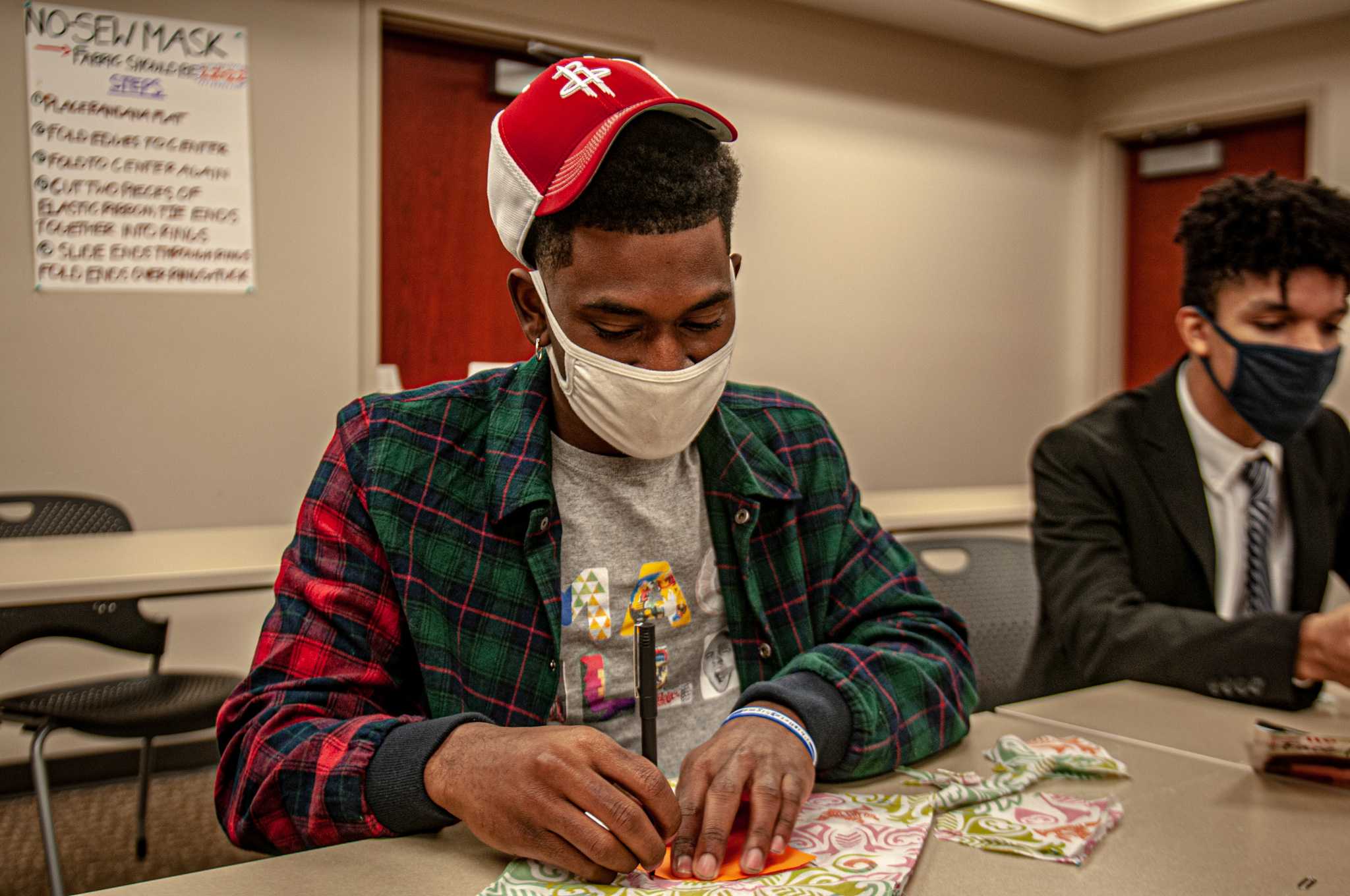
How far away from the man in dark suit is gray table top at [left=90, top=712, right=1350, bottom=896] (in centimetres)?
50

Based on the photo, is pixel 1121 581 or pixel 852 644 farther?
pixel 1121 581

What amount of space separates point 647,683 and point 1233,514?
1.27 m

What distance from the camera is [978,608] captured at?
1841mm

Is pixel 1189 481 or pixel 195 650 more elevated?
pixel 1189 481

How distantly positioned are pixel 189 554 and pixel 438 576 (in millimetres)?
1219

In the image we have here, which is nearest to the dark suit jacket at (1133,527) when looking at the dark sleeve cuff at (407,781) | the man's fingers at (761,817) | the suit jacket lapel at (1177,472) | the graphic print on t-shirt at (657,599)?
the suit jacket lapel at (1177,472)

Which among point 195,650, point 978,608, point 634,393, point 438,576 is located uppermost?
point 634,393

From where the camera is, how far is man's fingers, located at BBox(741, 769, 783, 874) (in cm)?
83

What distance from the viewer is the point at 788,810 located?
889 millimetres

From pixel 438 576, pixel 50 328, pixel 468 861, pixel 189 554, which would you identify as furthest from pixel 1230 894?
pixel 50 328

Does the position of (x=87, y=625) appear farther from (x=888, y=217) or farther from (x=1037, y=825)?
(x=888, y=217)

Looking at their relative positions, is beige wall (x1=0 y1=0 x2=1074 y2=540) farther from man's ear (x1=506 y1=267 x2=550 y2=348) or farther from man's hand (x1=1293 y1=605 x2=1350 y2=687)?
man's hand (x1=1293 y1=605 x2=1350 y2=687)

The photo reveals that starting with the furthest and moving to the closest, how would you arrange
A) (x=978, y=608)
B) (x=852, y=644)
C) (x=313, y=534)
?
(x=978, y=608) → (x=852, y=644) → (x=313, y=534)

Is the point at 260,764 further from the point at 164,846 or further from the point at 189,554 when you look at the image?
A: the point at 164,846
